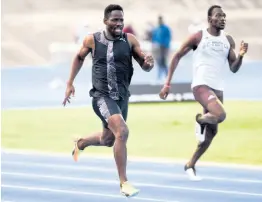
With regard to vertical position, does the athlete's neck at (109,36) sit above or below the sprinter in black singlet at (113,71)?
above

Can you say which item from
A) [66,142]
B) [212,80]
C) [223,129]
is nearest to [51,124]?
[66,142]

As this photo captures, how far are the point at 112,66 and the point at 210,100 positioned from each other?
1.34m

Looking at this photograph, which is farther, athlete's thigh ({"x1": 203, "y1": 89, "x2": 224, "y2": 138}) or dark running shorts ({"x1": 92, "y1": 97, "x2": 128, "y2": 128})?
athlete's thigh ({"x1": 203, "y1": 89, "x2": 224, "y2": 138})

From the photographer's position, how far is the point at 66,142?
1127cm

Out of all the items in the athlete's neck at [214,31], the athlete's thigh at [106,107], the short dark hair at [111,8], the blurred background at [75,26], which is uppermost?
the short dark hair at [111,8]

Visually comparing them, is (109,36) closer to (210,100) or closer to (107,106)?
(107,106)

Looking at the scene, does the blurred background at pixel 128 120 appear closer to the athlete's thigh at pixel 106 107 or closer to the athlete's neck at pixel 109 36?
the athlete's thigh at pixel 106 107

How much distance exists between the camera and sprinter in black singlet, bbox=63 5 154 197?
264 inches

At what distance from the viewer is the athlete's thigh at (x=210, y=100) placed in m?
7.84

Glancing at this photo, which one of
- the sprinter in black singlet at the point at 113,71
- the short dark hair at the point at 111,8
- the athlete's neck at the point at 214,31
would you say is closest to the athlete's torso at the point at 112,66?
the sprinter in black singlet at the point at 113,71

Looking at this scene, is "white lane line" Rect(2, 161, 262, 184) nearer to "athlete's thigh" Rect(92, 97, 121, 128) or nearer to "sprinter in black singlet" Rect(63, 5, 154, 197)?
"sprinter in black singlet" Rect(63, 5, 154, 197)

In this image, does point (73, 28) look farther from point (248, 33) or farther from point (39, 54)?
point (248, 33)

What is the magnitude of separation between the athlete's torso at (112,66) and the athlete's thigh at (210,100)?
1.14 metres

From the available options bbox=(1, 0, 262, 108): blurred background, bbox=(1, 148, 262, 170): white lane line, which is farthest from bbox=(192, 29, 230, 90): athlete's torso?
bbox=(1, 0, 262, 108): blurred background
